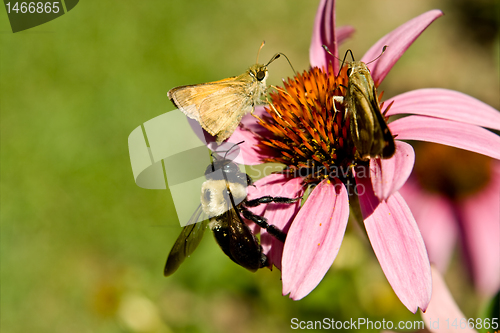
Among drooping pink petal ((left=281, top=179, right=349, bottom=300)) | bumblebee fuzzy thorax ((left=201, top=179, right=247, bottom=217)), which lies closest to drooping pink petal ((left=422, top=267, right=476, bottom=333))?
drooping pink petal ((left=281, top=179, right=349, bottom=300))

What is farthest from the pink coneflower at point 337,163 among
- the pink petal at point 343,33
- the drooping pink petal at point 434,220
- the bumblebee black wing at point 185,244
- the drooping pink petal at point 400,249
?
the drooping pink petal at point 434,220

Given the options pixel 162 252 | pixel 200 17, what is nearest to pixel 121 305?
pixel 162 252

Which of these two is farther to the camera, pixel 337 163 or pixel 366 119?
pixel 337 163

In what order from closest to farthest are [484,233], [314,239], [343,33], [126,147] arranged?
[314,239]
[343,33]
[484,233]
[126,147]

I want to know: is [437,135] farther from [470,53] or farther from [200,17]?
[200,17]

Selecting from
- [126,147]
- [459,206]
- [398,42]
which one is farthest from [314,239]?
[126,147]

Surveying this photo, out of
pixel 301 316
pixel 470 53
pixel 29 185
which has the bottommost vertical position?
pixel 301 316

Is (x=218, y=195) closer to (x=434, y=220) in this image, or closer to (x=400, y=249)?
(x=400, y=249)
